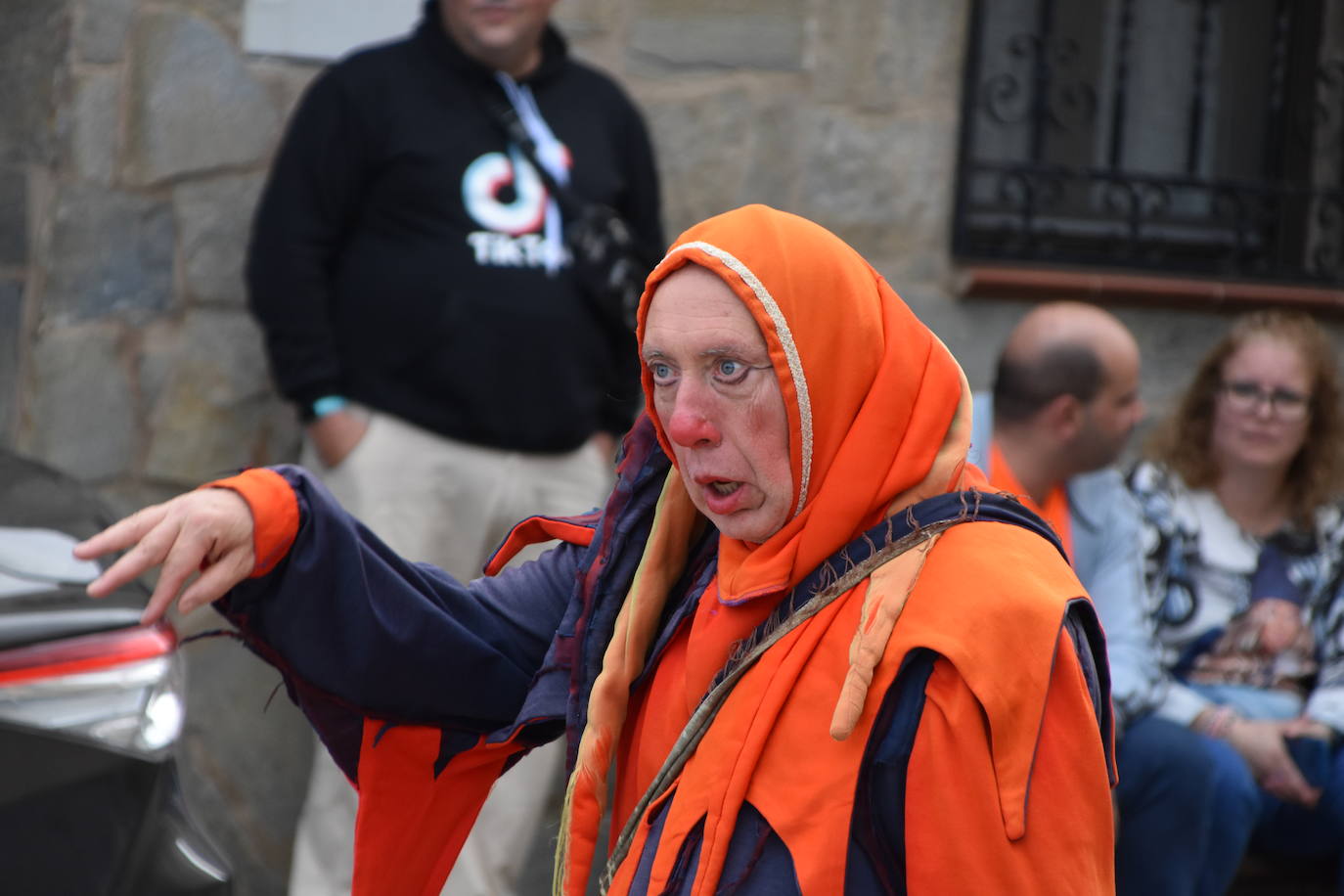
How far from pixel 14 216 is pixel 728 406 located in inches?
121

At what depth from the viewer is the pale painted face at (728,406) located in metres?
1.92

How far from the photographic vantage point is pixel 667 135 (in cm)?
457

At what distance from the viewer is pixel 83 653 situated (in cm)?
254

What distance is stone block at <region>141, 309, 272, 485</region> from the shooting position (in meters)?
4.30

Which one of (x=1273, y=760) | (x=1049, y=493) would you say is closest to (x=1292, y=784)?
(x=1273, y=760)

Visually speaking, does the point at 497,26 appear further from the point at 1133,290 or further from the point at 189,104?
the point at 1133,290

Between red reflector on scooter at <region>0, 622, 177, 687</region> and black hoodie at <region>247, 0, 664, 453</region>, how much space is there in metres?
1.26

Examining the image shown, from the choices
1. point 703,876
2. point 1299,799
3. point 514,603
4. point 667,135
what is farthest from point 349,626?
point 667,135

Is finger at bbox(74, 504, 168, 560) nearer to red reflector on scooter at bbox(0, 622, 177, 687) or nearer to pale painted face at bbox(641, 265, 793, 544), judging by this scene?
pale painted face at bbox(641, 265, 793, 544)

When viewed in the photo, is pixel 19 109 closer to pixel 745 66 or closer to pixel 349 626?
pixel 745 66

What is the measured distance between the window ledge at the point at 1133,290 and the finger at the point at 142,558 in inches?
133

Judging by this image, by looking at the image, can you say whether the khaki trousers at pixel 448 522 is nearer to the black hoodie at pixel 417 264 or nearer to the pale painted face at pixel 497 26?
the black hoodie at pixel 417 264

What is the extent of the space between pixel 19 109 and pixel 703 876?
3.34 meters

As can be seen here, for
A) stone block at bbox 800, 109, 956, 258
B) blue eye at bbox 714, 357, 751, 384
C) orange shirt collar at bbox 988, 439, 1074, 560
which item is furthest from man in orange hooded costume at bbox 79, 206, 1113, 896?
stone block at bbox 800, 109, 956, 258
